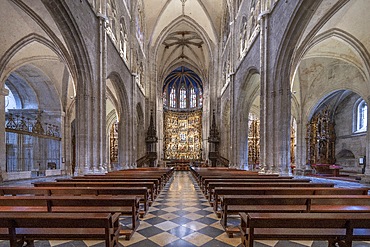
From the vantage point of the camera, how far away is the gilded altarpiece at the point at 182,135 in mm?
35906

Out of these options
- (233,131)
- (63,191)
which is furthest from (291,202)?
(233,131)

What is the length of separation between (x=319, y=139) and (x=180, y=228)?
723 inches

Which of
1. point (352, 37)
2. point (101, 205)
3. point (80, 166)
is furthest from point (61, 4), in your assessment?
point (352, 37)

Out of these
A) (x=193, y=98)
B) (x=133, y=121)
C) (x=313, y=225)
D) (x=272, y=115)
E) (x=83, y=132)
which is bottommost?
(x=313, y=225)

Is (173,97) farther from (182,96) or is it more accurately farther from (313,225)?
(313,225)

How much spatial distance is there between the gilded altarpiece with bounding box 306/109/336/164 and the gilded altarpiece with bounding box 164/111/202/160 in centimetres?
1862

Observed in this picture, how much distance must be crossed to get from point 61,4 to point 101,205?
7099 mm

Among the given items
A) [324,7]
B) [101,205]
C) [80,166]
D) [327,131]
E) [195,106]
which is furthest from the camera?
[195,106]

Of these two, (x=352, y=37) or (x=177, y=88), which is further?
(x=177, y=88)

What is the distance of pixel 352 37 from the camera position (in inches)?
452

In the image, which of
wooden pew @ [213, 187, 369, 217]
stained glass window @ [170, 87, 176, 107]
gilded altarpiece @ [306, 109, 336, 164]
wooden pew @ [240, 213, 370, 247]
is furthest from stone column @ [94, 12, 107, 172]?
stained glass window @ [170, 87, 176, 107]

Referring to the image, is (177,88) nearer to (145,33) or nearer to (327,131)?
(145,33)

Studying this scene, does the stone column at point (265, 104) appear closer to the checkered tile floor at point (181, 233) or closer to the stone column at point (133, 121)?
the checkered tile floor at point (181, 233)

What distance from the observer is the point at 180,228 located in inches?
165
